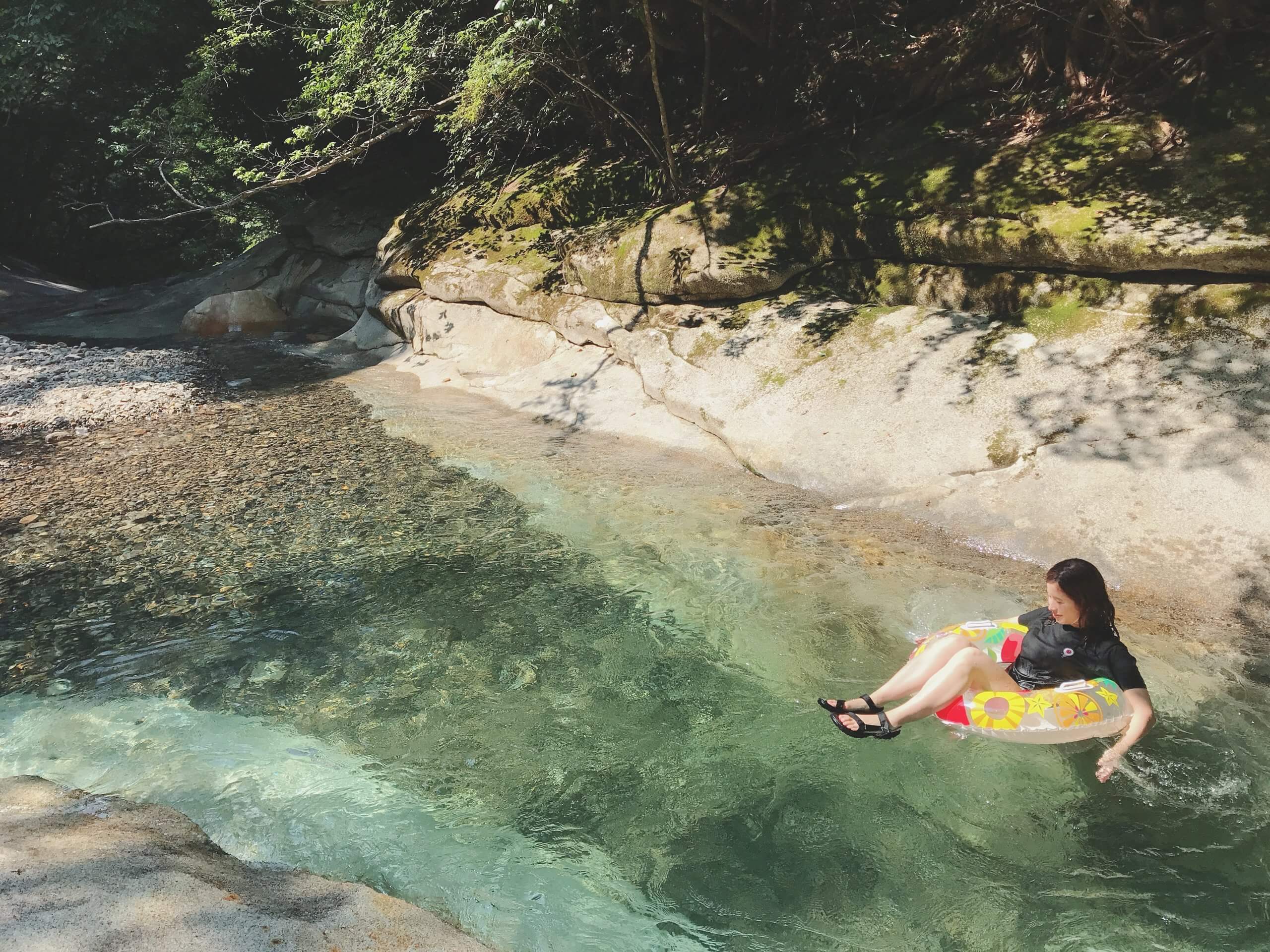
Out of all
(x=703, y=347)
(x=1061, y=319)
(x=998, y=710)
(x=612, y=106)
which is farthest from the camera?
(x=612, y=106)

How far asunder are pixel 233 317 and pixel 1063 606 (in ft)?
49.0

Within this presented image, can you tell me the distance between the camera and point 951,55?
8.94m

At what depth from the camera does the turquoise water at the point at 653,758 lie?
3.20m

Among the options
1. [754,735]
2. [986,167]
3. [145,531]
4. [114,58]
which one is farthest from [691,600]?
[114,58]

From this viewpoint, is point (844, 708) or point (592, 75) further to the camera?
point (592, 75)

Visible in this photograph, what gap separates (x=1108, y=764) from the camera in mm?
3447

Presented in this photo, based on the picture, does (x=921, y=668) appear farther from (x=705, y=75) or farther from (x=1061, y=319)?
(x=705, y=75)

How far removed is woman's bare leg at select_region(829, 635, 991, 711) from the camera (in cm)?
391

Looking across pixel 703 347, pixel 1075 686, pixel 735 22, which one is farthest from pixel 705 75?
pixel 1075 686

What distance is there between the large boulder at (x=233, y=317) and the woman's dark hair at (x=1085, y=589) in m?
14.3

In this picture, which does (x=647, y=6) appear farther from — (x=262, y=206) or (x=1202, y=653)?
(x=262, y=206)

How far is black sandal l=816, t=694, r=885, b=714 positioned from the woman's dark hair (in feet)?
3.06

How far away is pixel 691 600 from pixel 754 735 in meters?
1.36

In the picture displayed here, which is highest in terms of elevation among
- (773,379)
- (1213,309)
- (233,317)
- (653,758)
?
(1213,309)
